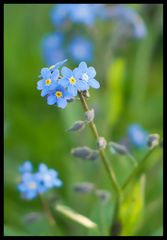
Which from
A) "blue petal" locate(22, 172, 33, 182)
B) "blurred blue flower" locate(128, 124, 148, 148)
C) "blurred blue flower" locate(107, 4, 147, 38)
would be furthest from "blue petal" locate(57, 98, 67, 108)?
"blurred blue flower" locate(107, 4, 147, 38)

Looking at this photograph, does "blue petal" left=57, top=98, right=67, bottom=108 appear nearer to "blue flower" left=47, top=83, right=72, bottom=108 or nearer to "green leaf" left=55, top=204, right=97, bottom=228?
"blue flower" left=47, top=83, right=72, bottom=108

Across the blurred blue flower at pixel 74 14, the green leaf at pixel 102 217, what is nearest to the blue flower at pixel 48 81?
the green leaf at pixel 102 217

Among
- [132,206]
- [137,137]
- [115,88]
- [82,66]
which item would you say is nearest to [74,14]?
[115,88]

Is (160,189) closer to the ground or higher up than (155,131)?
closer to the ground

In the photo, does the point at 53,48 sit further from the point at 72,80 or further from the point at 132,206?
the point at 72,80

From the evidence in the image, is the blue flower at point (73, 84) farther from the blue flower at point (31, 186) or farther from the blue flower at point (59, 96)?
the blue flower at point (31, 186)

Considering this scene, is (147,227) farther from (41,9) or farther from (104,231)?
(41,9)

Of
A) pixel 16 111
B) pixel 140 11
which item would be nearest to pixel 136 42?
pixel 140 11

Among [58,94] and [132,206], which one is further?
[132,206]
